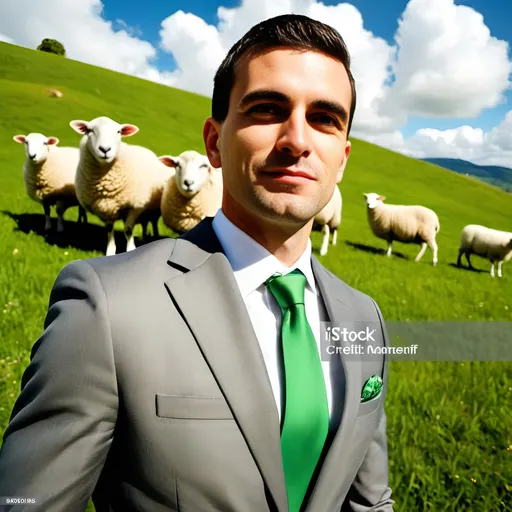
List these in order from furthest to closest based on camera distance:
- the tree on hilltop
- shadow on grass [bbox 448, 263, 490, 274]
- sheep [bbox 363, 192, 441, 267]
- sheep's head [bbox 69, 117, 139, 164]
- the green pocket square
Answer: the tree on hilltop < sheep [bbox 363, 192, 441, 267] < shadow on grass [bbox 448, 263, 490, 274] < sheep's head [bbox 69, 117, 139, 164] < the green pocket square

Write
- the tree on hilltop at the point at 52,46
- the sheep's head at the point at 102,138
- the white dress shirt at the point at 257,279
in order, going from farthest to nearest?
the tree on hilltop at the point at 52,46 → the sheep's head at the point at 102,138 → the white dress shirt at the point at 257,279

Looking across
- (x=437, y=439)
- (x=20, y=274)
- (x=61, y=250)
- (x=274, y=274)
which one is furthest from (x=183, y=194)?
(x=274, y=274)

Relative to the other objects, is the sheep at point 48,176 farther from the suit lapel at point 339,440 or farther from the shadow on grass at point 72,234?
the suit lapel at point 339,440

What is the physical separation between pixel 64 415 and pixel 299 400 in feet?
1.80

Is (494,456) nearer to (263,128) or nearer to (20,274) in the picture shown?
(263,128)

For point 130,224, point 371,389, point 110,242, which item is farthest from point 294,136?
point 130,224

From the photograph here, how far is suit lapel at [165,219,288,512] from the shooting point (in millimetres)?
949

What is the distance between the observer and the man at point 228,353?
899 millimetres

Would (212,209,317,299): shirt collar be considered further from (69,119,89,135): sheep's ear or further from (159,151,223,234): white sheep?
(69,119,89,135): sheep's ear

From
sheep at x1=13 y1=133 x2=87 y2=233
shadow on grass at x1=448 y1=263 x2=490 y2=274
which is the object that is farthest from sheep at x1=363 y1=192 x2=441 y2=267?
sheep at x1=13 y1=133 x2=87 y2=233

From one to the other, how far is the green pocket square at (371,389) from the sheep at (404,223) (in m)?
11.2

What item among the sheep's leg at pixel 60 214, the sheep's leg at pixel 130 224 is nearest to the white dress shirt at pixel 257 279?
the sheep's leg at pixel 130 224

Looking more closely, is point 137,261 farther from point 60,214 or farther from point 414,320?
point 60,214

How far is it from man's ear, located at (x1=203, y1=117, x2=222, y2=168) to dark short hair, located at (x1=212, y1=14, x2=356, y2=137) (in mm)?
24
